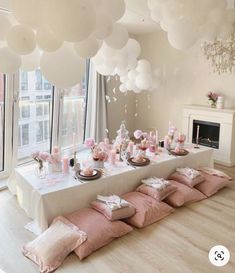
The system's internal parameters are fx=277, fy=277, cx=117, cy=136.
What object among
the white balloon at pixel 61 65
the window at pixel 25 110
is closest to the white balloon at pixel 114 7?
the white balloon at pixel 61 65

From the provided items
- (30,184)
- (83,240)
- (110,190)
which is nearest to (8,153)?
(30,184)

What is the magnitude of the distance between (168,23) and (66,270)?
2.26 meters

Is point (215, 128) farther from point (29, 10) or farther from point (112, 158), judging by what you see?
point (29, 10)

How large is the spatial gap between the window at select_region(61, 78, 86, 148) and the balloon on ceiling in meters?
2.80

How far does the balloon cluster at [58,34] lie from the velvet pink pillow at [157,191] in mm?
1592

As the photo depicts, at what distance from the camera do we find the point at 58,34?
4.85ft

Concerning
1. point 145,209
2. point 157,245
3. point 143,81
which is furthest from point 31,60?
point 143,81

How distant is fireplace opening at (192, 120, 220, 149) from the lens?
486cm

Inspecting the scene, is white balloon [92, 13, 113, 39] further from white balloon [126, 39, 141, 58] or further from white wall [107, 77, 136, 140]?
white wall [107, 77, 136, 140]

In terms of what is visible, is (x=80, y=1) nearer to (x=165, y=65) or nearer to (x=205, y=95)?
(x=205, y=95)

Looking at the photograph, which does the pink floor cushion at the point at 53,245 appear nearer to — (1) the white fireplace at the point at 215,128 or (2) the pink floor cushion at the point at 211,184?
(2) the pink floor cushion at the point at 211,184

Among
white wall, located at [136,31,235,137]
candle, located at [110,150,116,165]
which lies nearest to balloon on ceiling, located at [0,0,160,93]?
candle, located at [110,150,116,165]

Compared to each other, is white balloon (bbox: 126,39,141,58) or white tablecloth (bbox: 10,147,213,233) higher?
white balloon (bbox: 126,39,141,58)

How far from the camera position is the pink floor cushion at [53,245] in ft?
6.85
